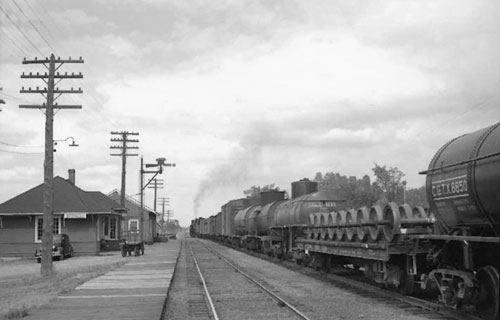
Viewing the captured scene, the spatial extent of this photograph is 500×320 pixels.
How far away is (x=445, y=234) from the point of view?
10.3m

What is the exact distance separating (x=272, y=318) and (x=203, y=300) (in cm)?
330

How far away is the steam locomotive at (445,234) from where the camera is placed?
343 inches

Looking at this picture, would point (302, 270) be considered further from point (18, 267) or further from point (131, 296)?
point (18, 267)

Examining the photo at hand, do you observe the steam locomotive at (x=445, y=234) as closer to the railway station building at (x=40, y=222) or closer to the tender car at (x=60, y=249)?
the tender car at (x=60, y=249)

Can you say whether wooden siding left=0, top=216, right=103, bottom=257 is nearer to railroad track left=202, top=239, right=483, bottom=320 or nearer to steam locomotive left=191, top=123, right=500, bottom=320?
railroad track left=202, top=239, right=483, bottom=320

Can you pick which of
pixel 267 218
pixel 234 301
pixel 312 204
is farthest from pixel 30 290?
pixel 267 218

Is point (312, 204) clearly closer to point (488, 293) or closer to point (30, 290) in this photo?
point (30, 290)

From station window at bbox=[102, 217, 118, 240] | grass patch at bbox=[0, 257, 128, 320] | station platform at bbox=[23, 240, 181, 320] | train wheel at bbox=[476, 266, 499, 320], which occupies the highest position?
station window at bbox=[102, 217, 118, 240]

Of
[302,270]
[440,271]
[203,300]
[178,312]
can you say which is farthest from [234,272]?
[440,271]

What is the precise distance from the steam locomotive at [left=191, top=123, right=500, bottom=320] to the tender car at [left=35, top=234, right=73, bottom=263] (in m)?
19.1

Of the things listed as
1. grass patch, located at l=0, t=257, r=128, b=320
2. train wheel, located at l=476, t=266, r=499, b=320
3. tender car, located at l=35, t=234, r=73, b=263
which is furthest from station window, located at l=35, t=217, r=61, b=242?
train wheel, located at l=476, t=266, r=499, b=320

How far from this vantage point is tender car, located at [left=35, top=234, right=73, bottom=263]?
31.6 meters

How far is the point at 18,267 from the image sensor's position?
1095 inches

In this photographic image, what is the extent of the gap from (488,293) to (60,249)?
1093 inches
